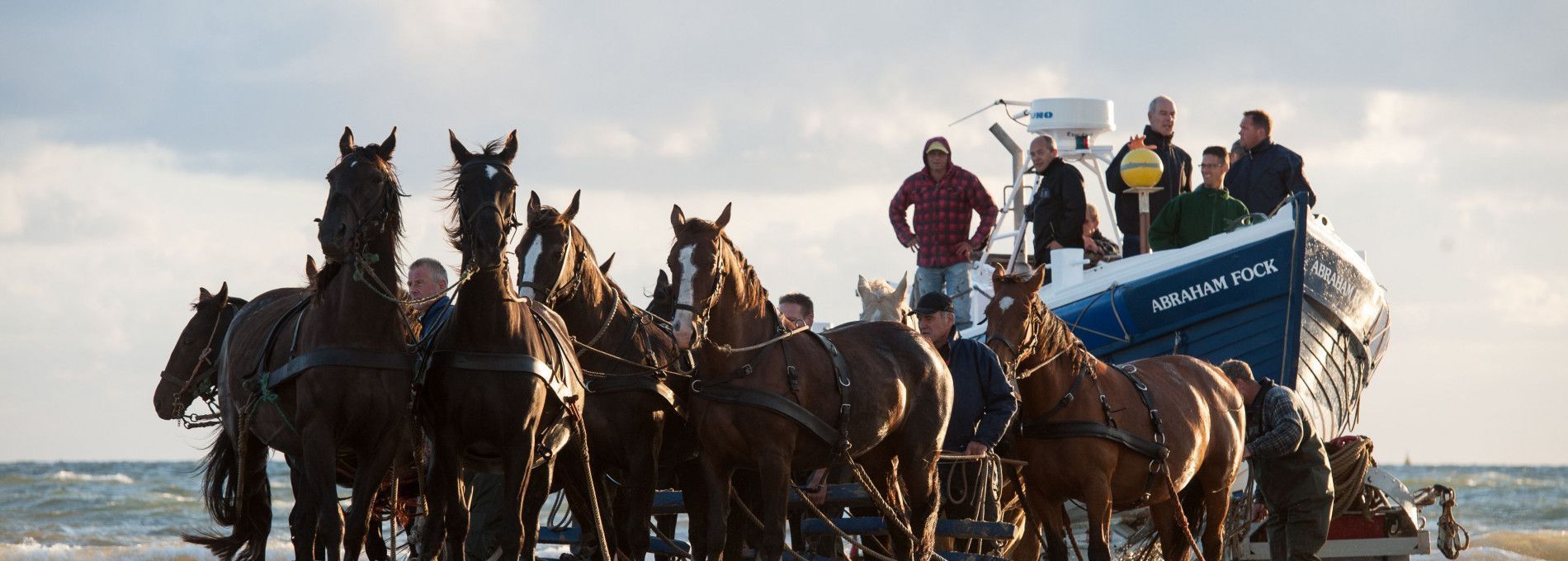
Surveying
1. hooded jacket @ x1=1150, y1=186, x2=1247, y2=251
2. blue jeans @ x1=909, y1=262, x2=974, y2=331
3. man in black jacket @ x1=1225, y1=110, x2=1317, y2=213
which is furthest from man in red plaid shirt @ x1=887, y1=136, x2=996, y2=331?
man in black jacket @ x1=1225, y1=110, x2=1317, y2=213

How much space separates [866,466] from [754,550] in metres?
0.76

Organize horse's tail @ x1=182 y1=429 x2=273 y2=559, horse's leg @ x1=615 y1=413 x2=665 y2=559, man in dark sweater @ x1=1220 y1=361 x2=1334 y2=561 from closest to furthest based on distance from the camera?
horse's leg @ x1=615 y1=413 x2=665 y2=559
horse's tail @ x1=182 y1=429 x2=273 y2=559
man in dark sweater @ x1=1220 y1=361 x2=1334 y2=561

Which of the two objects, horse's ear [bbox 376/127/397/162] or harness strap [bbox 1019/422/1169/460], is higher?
horse's ear [bbox 376/127/397/162]

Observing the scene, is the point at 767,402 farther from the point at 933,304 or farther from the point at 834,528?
the point at 933,304

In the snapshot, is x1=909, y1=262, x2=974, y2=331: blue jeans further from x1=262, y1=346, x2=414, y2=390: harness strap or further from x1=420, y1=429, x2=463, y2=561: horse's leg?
x1=262, y1=346, x2=414, y2=390: harness strap

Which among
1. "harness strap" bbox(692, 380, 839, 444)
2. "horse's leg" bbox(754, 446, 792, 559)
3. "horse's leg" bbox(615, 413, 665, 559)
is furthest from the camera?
"horse's leg" bbox(615, 413, 665, 559)

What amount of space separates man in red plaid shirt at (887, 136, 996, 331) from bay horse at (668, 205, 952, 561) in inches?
200

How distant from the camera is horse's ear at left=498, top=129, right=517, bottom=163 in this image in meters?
7.45

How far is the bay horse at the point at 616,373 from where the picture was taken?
8.23 meters

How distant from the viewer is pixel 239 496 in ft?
27.2

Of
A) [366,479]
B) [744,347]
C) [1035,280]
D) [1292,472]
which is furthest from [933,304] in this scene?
[366,479]

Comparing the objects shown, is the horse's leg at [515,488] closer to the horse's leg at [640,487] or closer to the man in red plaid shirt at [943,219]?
the horse's leg at [640,487]

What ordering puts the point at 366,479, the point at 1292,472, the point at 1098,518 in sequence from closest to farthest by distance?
the point at 366,479, the point at 1098,518, the point at 1292,472

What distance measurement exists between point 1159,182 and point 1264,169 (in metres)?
0.93
